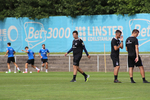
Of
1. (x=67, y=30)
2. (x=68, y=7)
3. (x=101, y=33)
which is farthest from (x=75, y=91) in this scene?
(x=68, y=7)

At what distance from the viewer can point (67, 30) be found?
31.8m

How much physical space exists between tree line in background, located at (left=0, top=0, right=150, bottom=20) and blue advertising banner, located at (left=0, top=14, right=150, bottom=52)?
71 cm

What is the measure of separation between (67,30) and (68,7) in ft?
9.32

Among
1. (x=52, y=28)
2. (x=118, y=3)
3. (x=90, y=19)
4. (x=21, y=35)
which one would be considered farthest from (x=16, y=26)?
(x=118, y=3)

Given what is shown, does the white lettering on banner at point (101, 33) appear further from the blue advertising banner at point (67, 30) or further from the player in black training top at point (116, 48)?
the player in black training top at point (116, 48)

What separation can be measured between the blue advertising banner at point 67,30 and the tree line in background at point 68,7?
0.71 m

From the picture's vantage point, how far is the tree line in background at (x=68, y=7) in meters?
32.2

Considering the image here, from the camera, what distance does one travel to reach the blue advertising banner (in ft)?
99.6

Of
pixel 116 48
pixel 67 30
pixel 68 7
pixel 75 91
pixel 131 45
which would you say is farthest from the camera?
pixel 68 7

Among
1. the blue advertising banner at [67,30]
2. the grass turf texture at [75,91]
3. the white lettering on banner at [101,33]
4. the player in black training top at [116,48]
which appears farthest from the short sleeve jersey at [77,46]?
the white lettering on banner at [101,33]

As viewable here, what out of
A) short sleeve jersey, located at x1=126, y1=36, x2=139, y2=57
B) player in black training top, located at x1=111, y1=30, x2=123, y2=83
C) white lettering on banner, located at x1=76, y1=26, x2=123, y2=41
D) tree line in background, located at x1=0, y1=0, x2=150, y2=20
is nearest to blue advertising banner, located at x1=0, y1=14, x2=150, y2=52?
white lettering on banner, located at x1=76, y1=26, x2=123, y2=41

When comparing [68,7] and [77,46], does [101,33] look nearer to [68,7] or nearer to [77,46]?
[68,7]

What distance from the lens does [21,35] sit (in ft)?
107

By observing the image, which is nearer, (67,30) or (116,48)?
(116,48)
